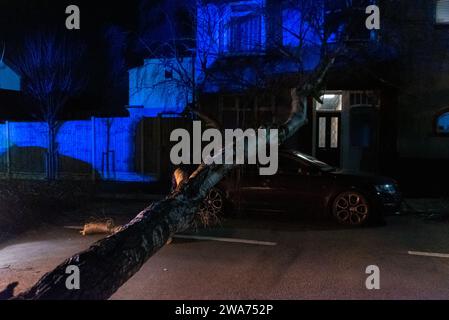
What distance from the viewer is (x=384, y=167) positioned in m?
14.6

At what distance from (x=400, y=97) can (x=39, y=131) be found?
12.1 meters

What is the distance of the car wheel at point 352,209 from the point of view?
958 cm

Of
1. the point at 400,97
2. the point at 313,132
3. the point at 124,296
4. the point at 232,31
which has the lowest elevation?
the point at 124,296

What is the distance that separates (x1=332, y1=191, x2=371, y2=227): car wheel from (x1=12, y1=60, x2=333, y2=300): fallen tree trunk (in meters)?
4.66

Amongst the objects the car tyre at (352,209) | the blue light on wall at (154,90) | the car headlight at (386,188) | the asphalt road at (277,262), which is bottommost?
the asphalt road at (277,262)

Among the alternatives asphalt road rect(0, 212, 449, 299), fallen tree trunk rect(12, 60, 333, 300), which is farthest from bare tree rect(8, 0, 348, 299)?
asphalt road rect(0, 212, 449, 299)

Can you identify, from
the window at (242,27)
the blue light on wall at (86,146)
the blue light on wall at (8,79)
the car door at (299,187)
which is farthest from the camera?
the blue light on wall at (8,79)

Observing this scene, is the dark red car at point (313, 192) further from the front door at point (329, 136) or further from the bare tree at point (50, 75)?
the bare tree at point (50, 75)

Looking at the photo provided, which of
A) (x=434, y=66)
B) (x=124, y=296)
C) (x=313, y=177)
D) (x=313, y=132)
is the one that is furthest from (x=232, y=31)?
(x=124, y=296)

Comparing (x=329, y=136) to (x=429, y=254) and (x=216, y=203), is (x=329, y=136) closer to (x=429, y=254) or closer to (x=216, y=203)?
(x=216, y=203)

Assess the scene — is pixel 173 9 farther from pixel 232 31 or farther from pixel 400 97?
pixel 400 97

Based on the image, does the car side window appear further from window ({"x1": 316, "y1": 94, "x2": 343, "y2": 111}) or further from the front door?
window ({"x1": 316, "y1": 94, "x2": 343, "y2": 111})

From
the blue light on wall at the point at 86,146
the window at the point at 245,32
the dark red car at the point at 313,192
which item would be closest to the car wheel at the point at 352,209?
the dark red car at the point at 313,192

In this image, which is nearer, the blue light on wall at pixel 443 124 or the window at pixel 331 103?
the blue light on wall at pixel 443 124
